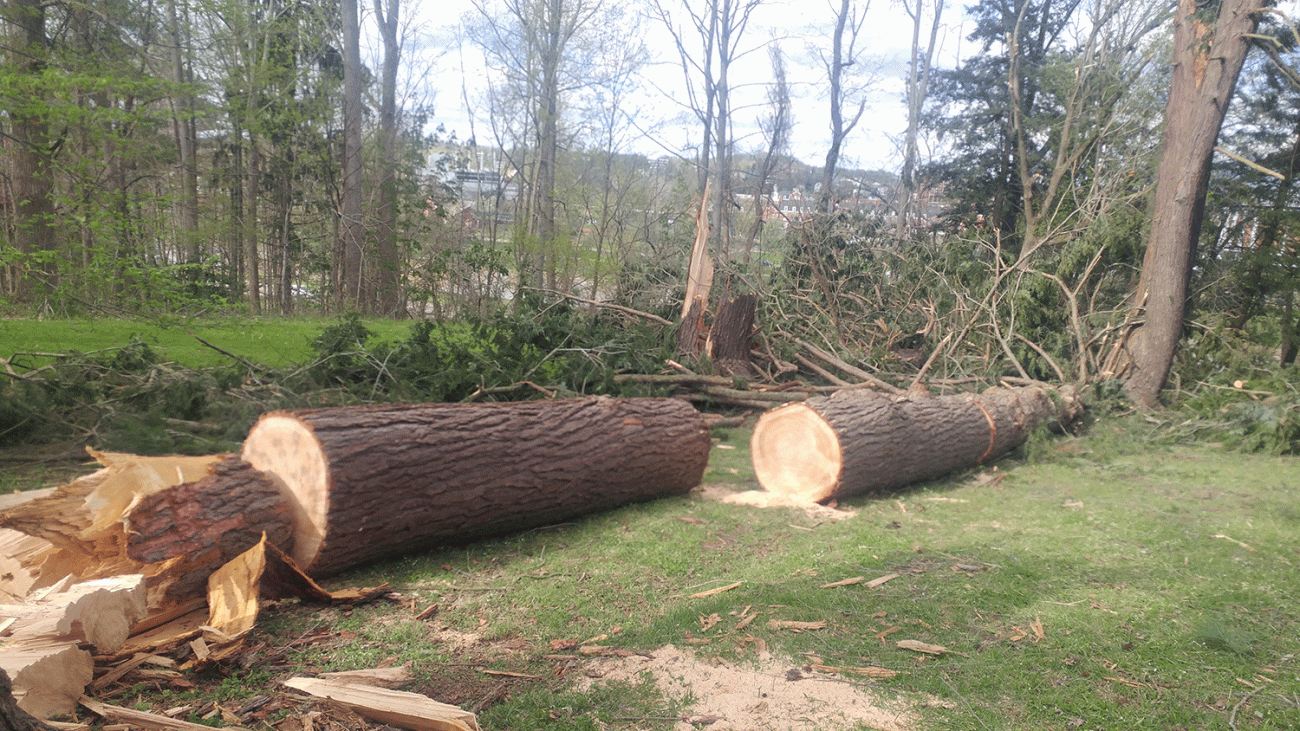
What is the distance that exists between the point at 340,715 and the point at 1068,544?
3665mm

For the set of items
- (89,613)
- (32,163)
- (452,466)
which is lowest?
(89,613)

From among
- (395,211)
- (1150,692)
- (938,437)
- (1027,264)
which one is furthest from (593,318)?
(395,211)

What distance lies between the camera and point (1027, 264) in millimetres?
8750

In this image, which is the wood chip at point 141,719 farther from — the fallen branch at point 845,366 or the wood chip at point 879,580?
the fallen branch at point 845,366

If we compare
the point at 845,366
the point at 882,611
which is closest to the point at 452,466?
the point at 882,611

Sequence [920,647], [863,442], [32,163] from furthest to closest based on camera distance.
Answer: [32,163], [863,442], [920,647]

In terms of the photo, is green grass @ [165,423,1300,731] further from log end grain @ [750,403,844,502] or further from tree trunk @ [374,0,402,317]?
tree trunk @ [374,0,402,317]

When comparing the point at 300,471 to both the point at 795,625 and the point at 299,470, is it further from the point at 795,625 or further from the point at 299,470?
the point at 795,625

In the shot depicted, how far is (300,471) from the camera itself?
321 cm

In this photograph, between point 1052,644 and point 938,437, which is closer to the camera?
point 1052,644

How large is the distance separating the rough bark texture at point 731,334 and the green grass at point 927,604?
12.3 ft

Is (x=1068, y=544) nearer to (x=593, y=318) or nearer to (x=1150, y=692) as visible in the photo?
(x=1150, y=692)

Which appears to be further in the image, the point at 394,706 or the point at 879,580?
the point at 879,580

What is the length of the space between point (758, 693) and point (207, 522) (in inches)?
90.0
